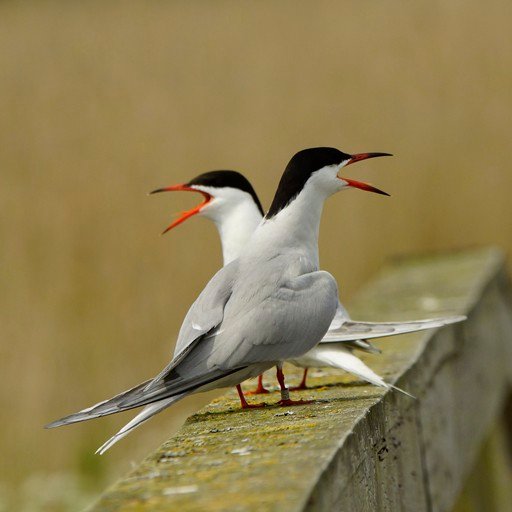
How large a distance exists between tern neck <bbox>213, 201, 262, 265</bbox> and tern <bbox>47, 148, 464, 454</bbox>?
0.41 meters

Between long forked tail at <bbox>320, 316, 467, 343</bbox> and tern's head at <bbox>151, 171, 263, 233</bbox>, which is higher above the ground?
tern's head at <bbox>151, 171, 263, 233</bbox>

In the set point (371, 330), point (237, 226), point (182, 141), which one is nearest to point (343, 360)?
point (371, 330)

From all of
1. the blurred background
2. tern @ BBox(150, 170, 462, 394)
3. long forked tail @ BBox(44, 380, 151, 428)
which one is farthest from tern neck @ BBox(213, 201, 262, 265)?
the blurred background

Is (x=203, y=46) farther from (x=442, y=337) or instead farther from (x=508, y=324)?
(x=442, y=337)

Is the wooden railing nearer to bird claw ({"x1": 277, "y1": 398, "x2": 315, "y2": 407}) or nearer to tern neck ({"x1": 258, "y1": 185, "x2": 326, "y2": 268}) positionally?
bird claw ({"x1": 277, "y1": 398, "x2": 315, "y2": 407})

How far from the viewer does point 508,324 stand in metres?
6.61

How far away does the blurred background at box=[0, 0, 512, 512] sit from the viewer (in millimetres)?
7211

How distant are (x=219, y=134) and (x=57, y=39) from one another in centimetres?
103

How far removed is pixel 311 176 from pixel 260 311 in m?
0.45

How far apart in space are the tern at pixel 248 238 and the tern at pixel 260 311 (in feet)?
0.95

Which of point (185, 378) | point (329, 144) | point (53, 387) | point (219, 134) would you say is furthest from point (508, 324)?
point (185, 378)

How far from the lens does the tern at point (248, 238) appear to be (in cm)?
325

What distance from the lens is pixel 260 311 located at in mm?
2816

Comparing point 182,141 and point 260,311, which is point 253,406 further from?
point 182,141
